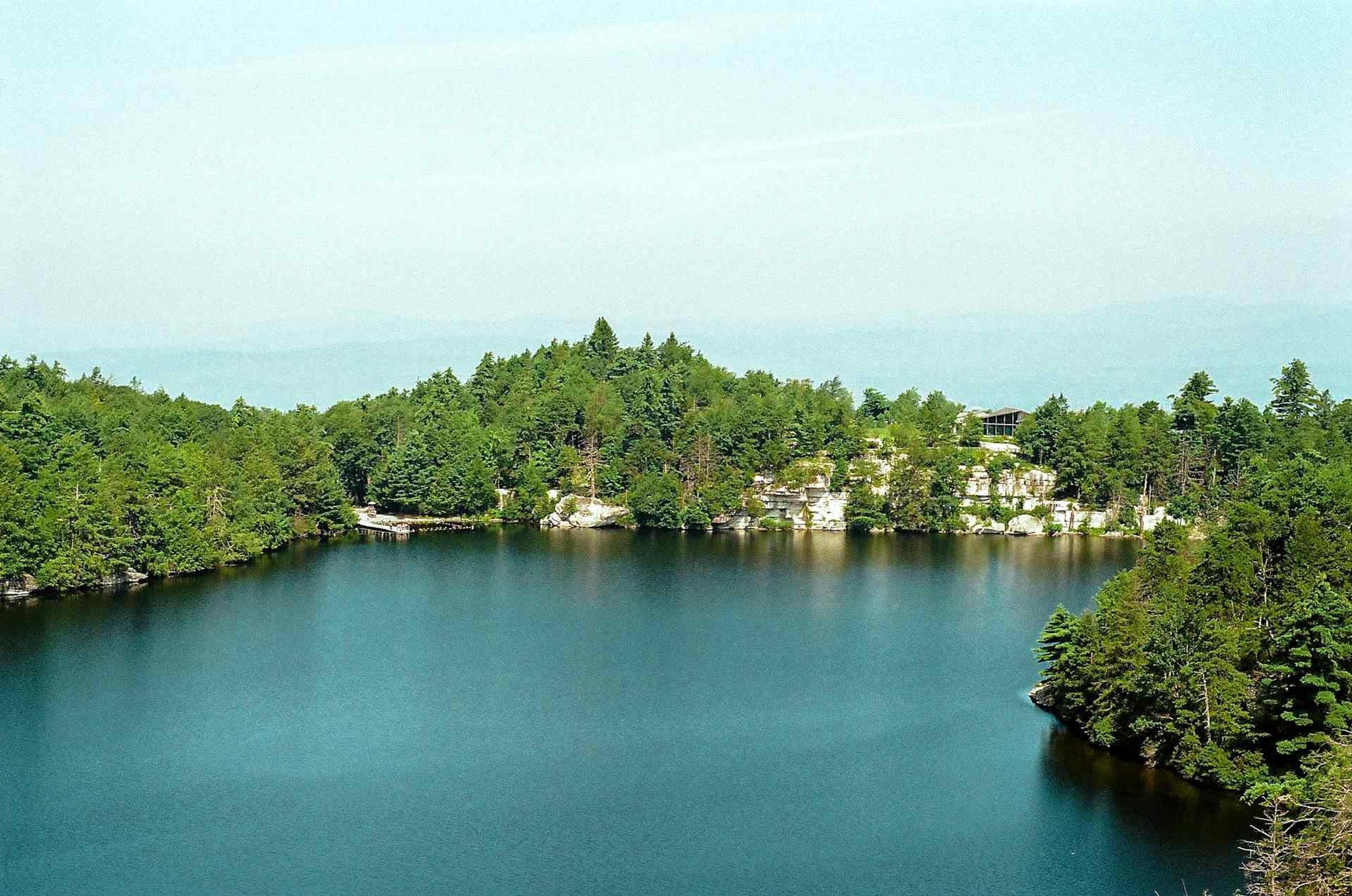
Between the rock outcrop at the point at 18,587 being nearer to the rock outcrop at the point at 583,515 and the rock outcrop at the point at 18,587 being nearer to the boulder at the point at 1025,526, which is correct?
the rock outcrop at the point at 583,515

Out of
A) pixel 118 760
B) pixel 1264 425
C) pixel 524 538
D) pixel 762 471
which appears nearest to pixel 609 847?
pixel 118 760

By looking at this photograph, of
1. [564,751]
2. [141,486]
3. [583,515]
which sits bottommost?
[564,751]

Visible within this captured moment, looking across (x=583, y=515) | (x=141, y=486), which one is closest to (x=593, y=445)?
(x=583, y=515)

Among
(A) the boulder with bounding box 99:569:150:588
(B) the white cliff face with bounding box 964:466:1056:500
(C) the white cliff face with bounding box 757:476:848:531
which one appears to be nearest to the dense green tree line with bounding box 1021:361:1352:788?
(B) the white cliff face with bounding box 964:466:1056:500

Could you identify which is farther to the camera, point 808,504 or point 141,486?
point 808,504

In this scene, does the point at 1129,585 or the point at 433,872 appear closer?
the point at 433,872

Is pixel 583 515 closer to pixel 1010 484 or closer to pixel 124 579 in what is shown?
pixel 1010 484

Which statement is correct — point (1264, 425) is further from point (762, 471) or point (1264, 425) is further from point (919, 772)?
point (919, 772)
